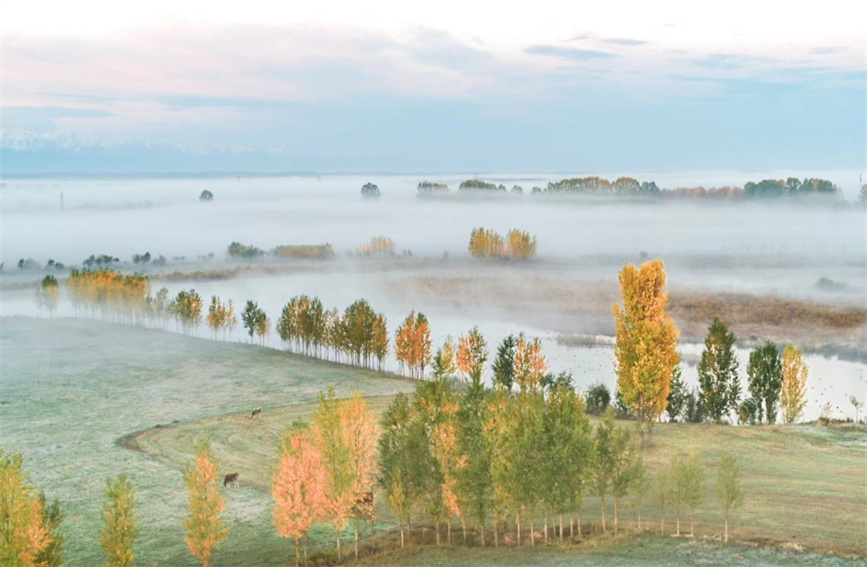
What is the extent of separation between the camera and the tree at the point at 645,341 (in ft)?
257

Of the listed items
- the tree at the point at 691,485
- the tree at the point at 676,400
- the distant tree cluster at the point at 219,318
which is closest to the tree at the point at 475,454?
the tree at the point at 691,485

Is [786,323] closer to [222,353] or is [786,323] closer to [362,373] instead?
[362,373]

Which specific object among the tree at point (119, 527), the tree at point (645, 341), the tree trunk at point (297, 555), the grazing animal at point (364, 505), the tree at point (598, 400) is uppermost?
the tree at point (645, 341)

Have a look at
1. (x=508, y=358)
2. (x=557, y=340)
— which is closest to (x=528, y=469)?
(x=508, y=358)

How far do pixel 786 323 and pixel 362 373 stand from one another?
96.1 m

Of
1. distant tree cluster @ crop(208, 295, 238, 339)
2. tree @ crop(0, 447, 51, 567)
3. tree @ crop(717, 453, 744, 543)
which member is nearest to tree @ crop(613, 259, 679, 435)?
tree @ crop(717, 453, 744, 543)

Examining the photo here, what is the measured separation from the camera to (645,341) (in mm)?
78188

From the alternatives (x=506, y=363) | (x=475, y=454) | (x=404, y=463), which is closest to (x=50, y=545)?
(x=404, y=463)

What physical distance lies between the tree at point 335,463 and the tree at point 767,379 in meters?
68.5

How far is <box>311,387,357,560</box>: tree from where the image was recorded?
55312 millimetres

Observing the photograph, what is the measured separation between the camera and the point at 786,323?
174750mm

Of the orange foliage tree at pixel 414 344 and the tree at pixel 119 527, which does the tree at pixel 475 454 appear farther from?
the orange foliage tree at pixel 414 344

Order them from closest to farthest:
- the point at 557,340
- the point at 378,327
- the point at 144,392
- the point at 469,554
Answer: the point at 469,554 → the point at 144,392 → the point at 378,327 → the point at 557,340

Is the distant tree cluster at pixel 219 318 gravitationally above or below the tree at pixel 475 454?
below
